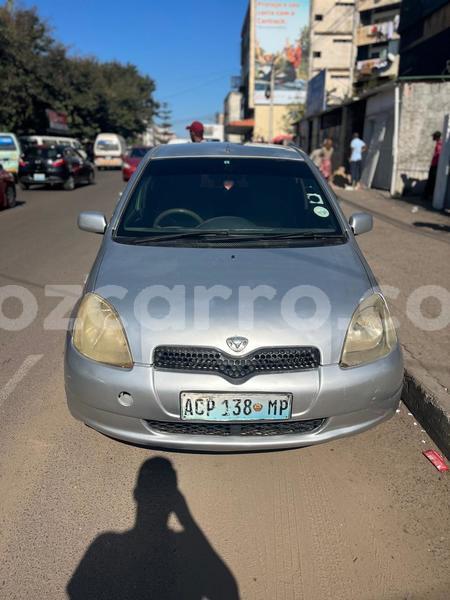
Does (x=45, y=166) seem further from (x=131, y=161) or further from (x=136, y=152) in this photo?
(x=136, y=152)

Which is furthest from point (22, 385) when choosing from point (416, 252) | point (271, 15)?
point (271, 15)

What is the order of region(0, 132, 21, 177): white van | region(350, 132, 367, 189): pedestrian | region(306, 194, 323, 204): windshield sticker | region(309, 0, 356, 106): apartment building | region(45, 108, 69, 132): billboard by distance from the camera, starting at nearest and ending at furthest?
1. region(306, 194, 323, 204): windshield sticker
2. region(350, 132, 367, 189): pedestrian
3. region(0, 132, 21, 177): white van
4. region(45, 108, 69, 132): billboard
5. region(309, 0, 356, 106): apartment building

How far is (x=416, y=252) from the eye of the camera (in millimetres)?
8172

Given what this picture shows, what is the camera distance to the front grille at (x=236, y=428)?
2.59 meters

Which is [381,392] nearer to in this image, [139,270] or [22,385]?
[139,270]

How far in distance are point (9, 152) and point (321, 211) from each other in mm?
19397

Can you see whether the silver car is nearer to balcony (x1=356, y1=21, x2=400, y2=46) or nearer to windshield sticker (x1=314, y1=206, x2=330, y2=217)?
windshield sticker (x1=314, y1=206, x2=330, y2=217)

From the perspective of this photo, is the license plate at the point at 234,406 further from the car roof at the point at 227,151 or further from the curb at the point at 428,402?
the car roof at the point at 227,151

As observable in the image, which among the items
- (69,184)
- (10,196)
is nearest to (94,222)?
Answer: (10,196)

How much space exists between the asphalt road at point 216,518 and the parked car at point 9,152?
1889cm

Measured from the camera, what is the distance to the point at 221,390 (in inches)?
98.3

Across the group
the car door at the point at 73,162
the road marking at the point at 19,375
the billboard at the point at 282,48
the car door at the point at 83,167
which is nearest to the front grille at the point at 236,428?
the road marking at the point at 19,375

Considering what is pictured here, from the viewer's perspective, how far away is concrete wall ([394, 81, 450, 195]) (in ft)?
49.1

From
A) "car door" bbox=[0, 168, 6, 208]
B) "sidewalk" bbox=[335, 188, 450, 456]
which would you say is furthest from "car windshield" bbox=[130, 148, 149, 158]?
"sidewalk" bbox=[335, 188, 450, 456]
